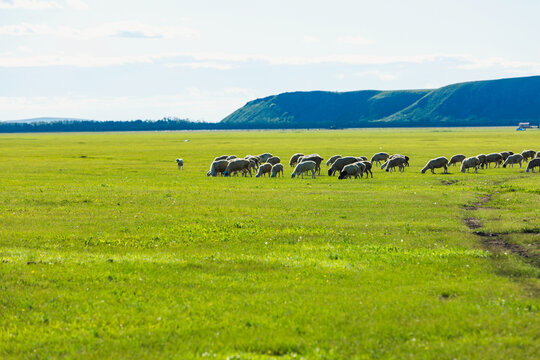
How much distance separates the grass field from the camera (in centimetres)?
1009

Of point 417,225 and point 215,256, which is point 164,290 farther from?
point 417,225

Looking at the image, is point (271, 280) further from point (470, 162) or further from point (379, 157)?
point (379, 157)

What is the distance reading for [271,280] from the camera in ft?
45.2

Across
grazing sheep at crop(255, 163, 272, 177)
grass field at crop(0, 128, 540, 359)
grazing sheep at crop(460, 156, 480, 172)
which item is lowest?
grass field at crop(0, 128, 540, 359)

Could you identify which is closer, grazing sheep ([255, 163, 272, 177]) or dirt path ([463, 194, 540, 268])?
dirt path ([463, 194, 540, 268])

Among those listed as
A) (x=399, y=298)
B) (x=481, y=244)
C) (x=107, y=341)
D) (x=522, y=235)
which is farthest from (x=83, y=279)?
(x=522, y=235)

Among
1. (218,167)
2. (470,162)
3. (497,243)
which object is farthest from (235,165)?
(497,243)

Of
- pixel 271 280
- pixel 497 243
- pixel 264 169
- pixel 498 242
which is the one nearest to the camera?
pixel 271 280

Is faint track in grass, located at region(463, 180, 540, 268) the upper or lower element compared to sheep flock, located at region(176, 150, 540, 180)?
lower

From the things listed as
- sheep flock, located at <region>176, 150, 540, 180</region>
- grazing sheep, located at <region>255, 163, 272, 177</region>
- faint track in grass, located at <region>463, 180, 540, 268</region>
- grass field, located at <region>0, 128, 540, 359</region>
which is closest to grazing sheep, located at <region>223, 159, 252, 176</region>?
sheep flock, located at <region>176, 150, 540, 180</region>

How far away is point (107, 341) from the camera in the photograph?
10156 mm

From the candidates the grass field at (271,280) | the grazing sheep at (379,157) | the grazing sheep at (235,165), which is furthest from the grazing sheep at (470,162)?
the grass field at (271,280)

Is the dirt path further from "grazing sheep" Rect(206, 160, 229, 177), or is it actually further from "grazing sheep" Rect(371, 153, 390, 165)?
"grazing sheep" Rect(371, 153, 390, 165)

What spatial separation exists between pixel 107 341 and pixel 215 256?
6250 millimetres
